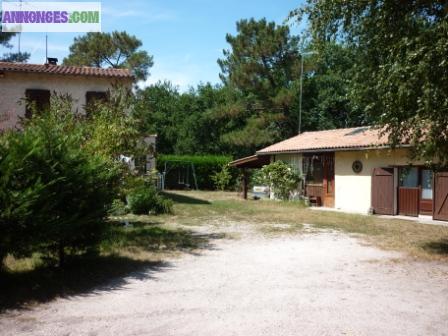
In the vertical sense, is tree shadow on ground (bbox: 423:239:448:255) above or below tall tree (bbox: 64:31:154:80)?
below

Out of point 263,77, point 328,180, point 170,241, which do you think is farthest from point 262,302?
point 263,77

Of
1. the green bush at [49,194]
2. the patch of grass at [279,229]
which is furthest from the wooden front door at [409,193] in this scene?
the green bush at [49,194]

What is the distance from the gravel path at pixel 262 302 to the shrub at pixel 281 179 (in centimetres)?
1451

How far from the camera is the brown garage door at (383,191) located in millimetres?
17641

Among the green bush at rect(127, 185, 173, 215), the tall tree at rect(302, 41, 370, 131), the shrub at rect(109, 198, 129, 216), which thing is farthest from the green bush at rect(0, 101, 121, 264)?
the tall tree at rect(302, 41, 370, 131)

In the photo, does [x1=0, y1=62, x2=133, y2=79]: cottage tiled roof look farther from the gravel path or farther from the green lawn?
the gravel path

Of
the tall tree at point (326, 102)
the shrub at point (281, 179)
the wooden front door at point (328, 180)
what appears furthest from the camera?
the tall tree at point (326, 102)

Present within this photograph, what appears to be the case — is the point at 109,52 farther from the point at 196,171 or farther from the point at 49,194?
the point at 49,194

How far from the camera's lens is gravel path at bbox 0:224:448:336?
5.07 meters

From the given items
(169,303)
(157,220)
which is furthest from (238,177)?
(169,303)

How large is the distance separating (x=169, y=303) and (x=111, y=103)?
6.84 m

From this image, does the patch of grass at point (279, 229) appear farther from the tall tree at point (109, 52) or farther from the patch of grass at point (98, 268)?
the tall tree at point (109, 52)

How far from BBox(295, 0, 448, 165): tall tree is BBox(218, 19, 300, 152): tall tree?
22297 millimetres

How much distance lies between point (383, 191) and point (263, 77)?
59.1 ft
